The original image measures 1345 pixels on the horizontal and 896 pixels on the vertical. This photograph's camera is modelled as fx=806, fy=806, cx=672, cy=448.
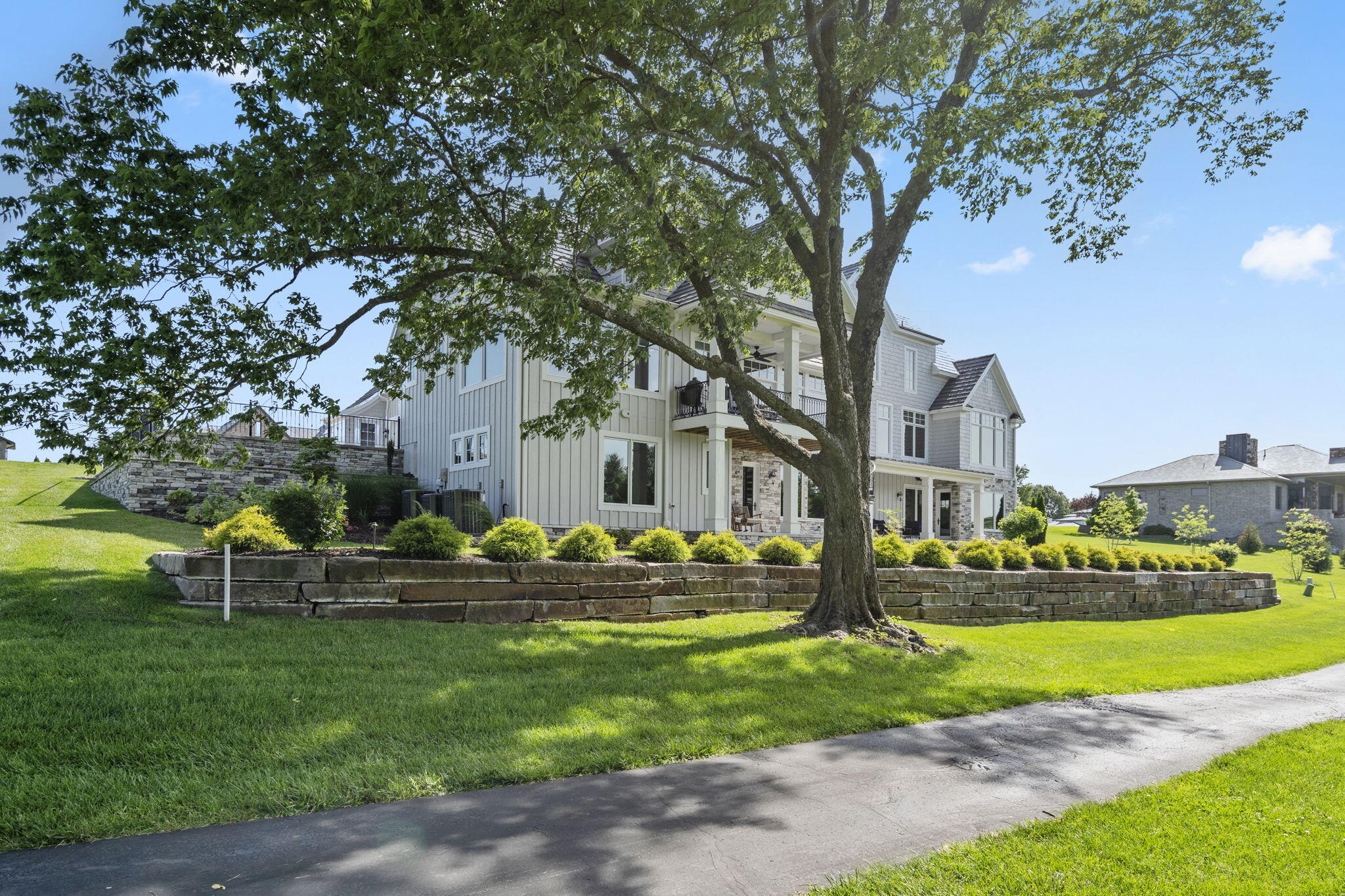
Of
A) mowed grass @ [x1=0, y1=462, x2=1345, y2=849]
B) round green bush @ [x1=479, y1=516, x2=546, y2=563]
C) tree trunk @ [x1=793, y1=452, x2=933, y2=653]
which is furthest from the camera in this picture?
tree trunk @ [x1=793, y1=452, x2=933, y2=653]

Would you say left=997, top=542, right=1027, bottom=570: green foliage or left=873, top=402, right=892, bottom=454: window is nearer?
left=997, top=542, right=1027, bottom=570: green foliage

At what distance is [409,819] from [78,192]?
6.19 metres

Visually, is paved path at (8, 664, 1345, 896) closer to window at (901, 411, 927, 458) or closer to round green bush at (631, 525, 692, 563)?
round green bush at (631, 525, 692, 563)

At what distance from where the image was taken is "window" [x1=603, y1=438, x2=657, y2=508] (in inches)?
730

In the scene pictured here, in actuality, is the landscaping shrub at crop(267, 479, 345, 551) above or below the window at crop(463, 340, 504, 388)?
below

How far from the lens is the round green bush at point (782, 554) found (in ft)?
40.9

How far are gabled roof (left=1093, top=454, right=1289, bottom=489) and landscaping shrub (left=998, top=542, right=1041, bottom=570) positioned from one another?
35960 millimetres

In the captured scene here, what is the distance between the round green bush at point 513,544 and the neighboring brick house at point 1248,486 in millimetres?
46157

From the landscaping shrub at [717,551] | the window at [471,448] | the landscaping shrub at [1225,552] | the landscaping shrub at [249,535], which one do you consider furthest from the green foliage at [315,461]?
the landscaping shrub at [1225,552]

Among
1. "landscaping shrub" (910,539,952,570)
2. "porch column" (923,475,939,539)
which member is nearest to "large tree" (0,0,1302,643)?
"landscaping shrub" (910,539,952,570)

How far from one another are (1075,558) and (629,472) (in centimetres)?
1019

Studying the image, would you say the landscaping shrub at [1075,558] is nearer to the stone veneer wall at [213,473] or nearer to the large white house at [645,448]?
the large white house at [645,448]

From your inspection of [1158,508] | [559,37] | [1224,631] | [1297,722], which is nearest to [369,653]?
Answer: [559,37]

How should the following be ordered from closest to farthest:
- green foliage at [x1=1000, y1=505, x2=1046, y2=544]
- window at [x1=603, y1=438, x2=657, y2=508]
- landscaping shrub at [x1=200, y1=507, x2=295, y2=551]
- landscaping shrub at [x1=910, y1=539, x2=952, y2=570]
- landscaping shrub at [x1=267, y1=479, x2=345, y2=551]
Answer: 1. landscaping shrub at [x1=200, y1=507, x2=295, y2=551]
2. landscaping shrub at [x1=267, y1=479, x2=345, y2=551]
3. landscaping shrub at [x1=910, y1=539, x2=952, y2=570]
4. window at [x1=603, y1=438, x2=657, y2=508]
5. green foliage at [x1=1000, y1=505, x2=1046, y2=544]
